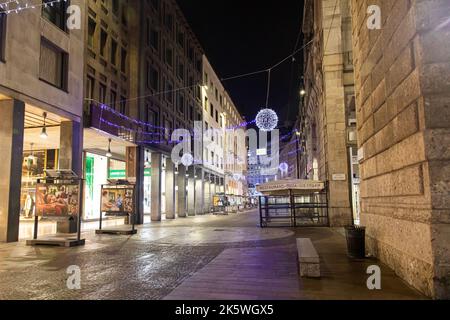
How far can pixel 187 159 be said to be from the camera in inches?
1282

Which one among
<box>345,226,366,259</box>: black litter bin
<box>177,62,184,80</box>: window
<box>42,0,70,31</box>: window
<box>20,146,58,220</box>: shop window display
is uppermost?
<box>177,62,184,80</box>: window

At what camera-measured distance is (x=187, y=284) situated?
6.76m

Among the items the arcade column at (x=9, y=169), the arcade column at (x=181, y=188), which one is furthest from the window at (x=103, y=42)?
the arcade column at (x=181, y=188)

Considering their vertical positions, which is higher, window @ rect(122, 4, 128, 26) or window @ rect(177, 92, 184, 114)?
window @ rect(122, 4, 128, 26)

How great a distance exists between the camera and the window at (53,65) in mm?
15594

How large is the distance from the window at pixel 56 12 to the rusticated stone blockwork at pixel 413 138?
13590 mm

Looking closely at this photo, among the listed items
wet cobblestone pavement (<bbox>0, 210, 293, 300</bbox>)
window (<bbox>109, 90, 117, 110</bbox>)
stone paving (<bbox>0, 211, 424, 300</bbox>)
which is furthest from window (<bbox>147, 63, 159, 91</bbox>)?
stone paving (<bbox>0, 211, 424, 300</bbox>)

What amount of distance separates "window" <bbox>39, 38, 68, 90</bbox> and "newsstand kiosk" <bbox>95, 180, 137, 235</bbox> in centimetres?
513

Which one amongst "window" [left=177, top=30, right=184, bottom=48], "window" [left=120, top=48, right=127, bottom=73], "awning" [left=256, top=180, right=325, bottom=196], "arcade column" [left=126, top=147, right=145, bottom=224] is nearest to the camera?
"awning" [left=256, top=180, right=325, bottom=196]

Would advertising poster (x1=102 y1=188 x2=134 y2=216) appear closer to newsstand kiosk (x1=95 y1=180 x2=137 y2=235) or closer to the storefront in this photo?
newsstand kiosk (x1=95 y1=180 x2=137 y2=235)

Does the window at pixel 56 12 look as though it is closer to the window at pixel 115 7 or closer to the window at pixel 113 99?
the window at pixel 113 99

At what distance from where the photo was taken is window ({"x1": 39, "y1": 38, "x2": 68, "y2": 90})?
614 inches

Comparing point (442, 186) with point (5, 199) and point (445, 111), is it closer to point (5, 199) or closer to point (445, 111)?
point (445, 111)
